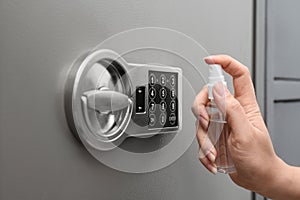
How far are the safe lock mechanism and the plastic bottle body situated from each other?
4cm

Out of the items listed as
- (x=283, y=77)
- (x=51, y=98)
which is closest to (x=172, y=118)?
(x=51, y=98)

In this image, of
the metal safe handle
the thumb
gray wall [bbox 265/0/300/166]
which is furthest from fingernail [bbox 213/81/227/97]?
gray wall [bbox 265/0/300/166]

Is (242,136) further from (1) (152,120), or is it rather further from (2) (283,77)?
(2) (283,77)

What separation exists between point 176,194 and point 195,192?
4 centimetres

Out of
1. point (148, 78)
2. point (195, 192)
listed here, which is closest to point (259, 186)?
point (195, 192)

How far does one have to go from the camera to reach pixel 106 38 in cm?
42

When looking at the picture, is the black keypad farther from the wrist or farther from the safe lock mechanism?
the wrist

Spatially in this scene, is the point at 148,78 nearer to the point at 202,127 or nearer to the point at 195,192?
the point at 202,127

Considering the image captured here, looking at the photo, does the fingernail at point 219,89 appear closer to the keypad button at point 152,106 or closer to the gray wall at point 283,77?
the keypad button at point 152,106

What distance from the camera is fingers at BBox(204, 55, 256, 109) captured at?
480 millimetres

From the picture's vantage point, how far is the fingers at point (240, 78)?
480 mm

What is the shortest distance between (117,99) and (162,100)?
7 cm

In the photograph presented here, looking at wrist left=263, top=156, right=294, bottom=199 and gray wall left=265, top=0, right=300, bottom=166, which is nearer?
wrist left=263, top=156, right=294, bottom=199

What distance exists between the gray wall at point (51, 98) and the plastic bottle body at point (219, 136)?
35mm
